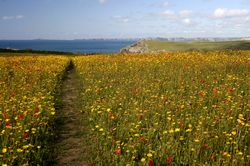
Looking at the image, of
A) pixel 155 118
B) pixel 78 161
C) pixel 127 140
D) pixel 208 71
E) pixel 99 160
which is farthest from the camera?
pixel 208 71

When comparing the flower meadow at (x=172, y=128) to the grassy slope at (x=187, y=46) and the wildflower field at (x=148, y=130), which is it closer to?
the wildflower field at (x=148, y=130)

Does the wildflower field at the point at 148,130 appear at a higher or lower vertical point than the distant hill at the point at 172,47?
lower

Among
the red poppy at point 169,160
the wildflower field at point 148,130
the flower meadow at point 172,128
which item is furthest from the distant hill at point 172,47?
the red poppy at point 169,160

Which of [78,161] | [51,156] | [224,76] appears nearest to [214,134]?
[78,161]

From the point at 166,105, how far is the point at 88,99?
3.49 meters

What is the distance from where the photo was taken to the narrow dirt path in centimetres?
701

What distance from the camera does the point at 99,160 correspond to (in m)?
6.40

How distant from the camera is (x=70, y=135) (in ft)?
28.3

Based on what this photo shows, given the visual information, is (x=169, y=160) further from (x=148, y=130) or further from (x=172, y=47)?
(x=172, y=47)

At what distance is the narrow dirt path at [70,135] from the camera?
7.01m

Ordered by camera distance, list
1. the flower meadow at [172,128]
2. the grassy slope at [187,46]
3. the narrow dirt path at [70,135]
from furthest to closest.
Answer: the grassy slope at [187,46], the narrow dirt path at [70,135], the flower meadow at [172,128]

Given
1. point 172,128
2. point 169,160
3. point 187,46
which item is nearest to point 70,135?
point 172,128

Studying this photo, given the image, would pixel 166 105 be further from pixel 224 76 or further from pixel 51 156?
pixel 224 76

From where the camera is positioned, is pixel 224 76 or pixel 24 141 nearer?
pixel 24 141
